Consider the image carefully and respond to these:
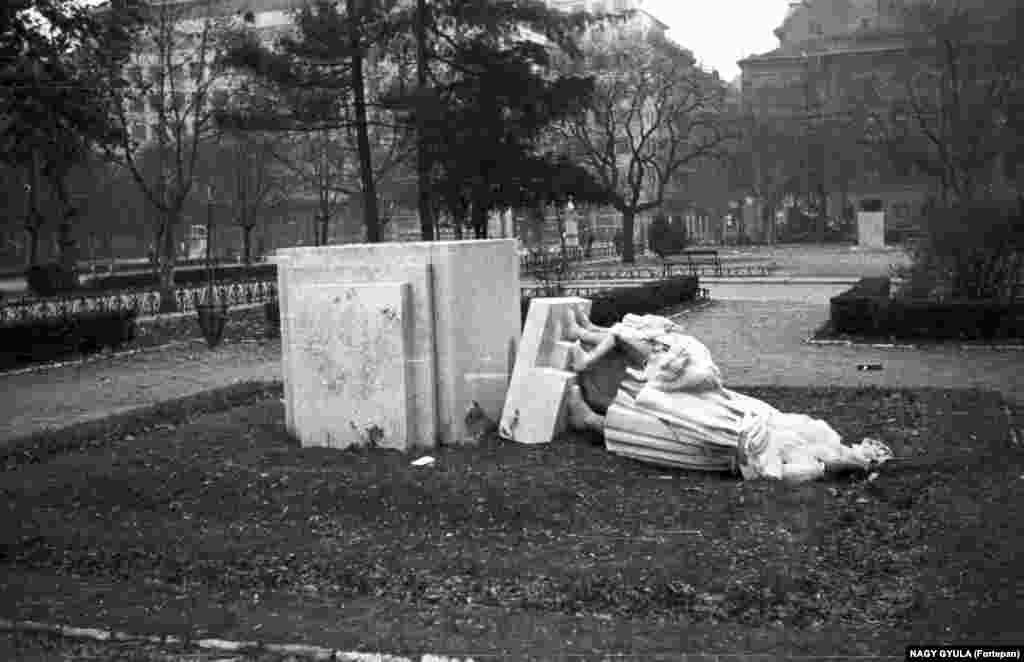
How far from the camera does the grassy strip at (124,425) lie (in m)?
10.0

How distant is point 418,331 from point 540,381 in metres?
1.09

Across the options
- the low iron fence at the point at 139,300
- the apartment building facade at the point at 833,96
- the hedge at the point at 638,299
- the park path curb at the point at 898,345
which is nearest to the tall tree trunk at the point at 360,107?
the low iron fence at the point at 139,300

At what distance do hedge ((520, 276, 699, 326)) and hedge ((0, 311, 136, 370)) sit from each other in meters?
7.75

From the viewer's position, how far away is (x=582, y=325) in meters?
9.38

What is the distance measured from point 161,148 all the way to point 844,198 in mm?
44825

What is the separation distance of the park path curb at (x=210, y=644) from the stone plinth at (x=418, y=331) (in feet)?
10.8

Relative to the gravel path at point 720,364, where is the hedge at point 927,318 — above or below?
above

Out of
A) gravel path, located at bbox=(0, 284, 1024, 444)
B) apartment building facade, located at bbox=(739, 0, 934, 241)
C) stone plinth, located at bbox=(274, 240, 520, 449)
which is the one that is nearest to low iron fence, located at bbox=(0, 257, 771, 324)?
gravel path, located at bbox=(0, 284, 1024, 444)

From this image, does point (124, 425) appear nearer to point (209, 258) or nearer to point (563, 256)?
point (209, 258)

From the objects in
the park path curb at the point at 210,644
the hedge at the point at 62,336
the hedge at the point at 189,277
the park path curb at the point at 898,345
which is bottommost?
the park path curb at the point at 210,644

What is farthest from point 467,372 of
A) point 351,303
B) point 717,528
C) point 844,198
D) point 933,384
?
point 844,198

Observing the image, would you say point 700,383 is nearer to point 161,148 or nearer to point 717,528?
point 717,528

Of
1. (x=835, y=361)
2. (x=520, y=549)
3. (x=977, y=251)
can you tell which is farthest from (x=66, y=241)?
(x=520, y=549)

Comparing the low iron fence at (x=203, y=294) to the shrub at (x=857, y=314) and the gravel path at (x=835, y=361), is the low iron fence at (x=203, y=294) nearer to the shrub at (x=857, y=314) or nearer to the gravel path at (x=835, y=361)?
the gravel path at (x=835, y=361)
